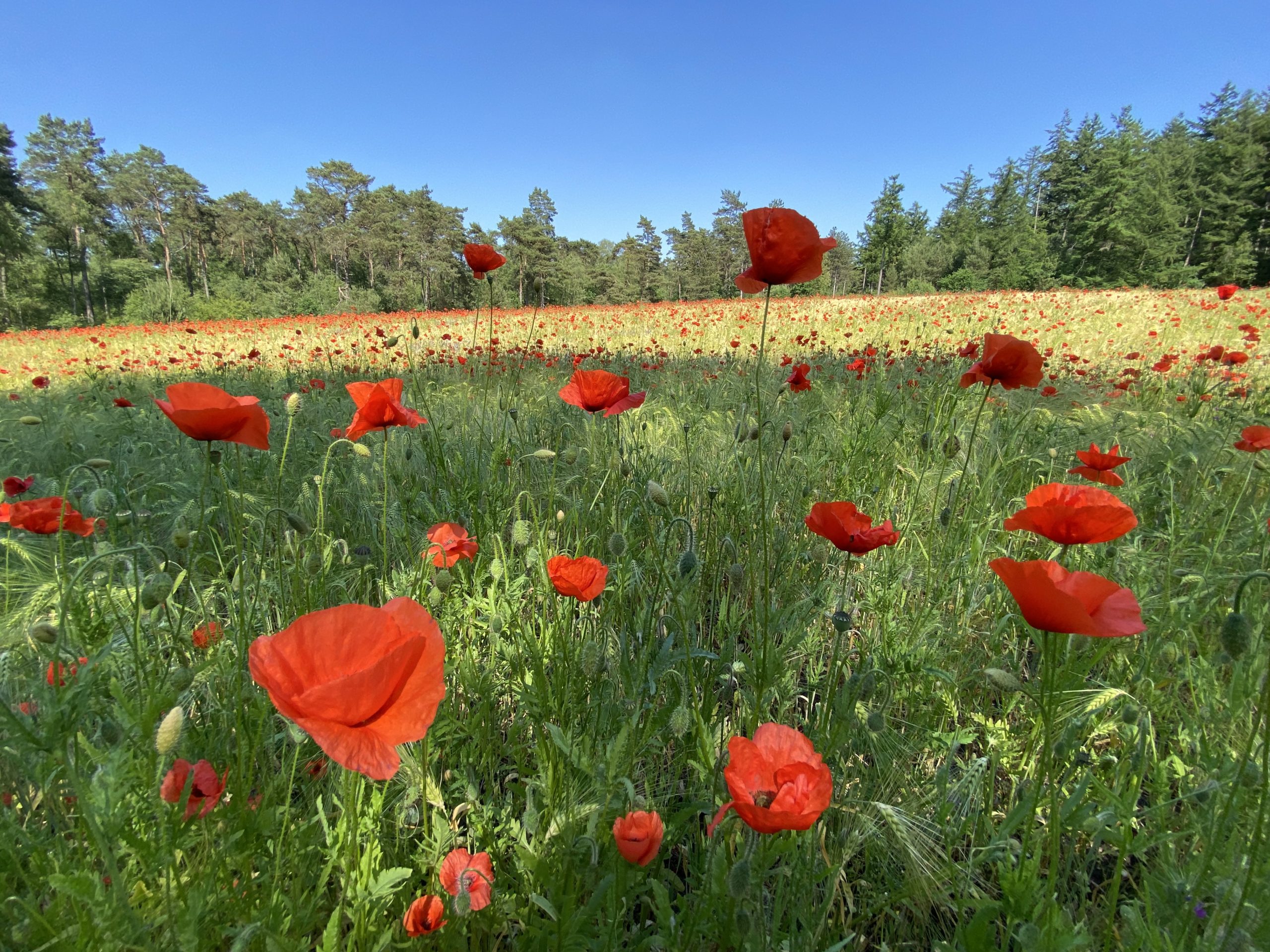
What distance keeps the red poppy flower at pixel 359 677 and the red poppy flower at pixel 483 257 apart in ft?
5.81

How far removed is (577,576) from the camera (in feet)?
3.84

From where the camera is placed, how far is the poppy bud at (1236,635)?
2.92 ft

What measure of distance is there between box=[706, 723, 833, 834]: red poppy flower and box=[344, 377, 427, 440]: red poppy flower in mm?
978

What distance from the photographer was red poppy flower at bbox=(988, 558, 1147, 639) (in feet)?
2.33

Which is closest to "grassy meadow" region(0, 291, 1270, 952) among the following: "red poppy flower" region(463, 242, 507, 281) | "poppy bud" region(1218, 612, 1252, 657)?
"poppy bud" region(1218, 612, 1252, 657)

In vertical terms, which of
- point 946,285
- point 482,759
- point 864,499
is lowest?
point 482,759

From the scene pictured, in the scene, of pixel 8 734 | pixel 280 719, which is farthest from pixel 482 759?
pixel 8 734

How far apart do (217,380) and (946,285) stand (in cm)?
5326

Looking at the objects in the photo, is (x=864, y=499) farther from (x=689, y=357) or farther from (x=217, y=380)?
(x=217, y=380)

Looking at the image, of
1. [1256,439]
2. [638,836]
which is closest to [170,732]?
[638,836]

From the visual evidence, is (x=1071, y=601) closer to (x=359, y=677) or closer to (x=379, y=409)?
(x=359, y=677)

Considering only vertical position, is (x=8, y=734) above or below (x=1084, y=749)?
above

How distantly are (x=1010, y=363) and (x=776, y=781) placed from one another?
4.63ft

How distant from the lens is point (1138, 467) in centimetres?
283
